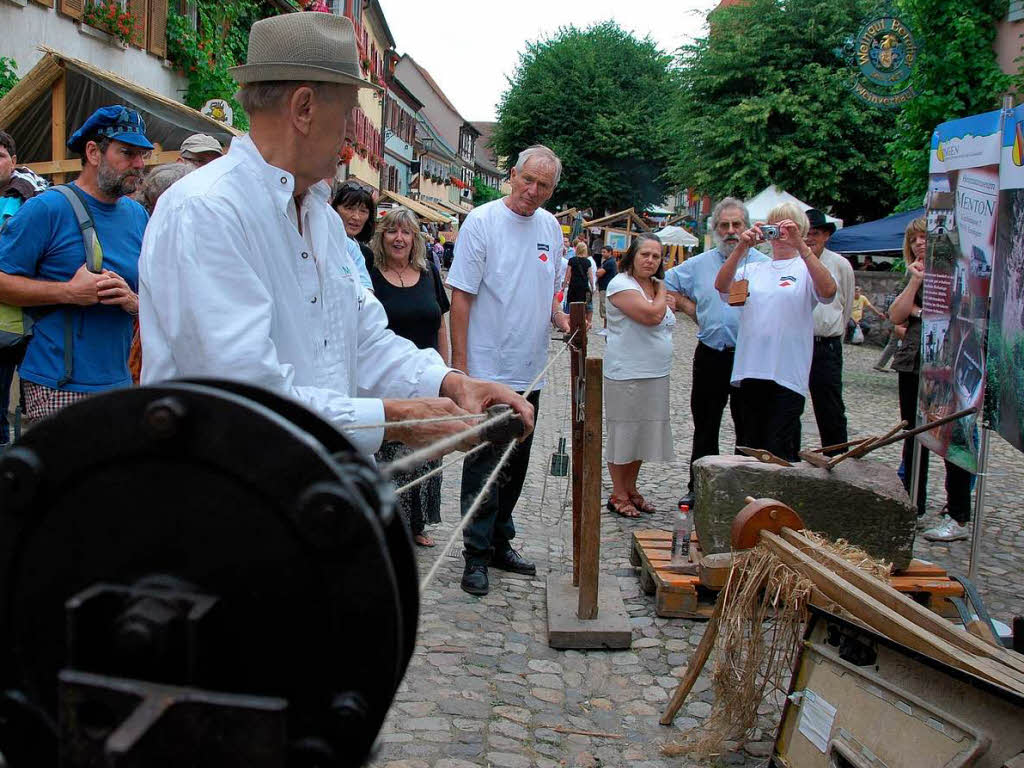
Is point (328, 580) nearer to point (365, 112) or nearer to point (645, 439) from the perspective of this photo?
point (645, 439)

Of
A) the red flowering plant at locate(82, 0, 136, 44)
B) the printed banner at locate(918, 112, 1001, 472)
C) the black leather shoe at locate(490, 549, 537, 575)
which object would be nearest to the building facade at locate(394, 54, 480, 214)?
the red flowering plant at locate(82, 0, 136, 44)

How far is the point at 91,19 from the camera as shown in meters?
13.2

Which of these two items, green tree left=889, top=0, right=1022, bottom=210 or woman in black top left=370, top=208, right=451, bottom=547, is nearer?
woman in black top left=370, top=208, right=451, bottom=547

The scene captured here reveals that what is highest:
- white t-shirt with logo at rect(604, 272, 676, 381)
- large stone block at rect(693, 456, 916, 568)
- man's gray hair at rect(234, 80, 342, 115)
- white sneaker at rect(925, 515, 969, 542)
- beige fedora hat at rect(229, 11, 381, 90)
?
beige fedora hat at rect(229, 11, 381, 90)

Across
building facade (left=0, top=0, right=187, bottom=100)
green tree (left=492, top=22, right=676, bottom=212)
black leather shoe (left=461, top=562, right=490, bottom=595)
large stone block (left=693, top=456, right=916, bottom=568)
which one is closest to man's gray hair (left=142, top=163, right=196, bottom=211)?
black leather shoe (left=461, top=562, right=490, bottom=595)

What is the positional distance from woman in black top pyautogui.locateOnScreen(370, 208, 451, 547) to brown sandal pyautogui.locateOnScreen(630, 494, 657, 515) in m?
1.48

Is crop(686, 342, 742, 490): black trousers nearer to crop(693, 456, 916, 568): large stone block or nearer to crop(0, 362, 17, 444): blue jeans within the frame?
crop(693, 456, 916, 568): large stone block

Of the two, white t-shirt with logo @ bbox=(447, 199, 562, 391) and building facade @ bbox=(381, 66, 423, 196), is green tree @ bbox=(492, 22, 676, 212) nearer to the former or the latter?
building facade @ bbox=(381, 66, 423, 196)

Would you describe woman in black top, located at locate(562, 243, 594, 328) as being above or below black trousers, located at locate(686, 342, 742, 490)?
above

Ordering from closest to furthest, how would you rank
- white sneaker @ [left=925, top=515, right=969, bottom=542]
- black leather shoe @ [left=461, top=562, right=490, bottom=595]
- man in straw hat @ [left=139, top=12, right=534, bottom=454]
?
man in straw hat @ [left=139, top=12, right=534, bottom=454] → black leather shoe @ [left=461, top=562, right=490, bottom=595] → white sneaker @ [left=925, top=515, right=969, bottom=542]

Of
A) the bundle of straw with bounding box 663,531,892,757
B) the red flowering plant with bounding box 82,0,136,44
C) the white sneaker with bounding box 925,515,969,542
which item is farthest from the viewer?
the red flowering plant with bounding box 82,0,136,44

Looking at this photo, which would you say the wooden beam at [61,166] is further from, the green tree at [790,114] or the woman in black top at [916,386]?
the green tree at [790,114]

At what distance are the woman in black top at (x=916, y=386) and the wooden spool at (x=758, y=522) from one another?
3233mm

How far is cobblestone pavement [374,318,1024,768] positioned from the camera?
3305 mm
